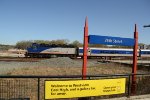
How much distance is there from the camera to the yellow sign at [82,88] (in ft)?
29.2

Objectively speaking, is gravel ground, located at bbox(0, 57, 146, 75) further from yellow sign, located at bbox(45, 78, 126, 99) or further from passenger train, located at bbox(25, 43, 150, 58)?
→ passenger train, located at bbox(25, 43, 150, 58)

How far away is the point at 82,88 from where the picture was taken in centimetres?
944

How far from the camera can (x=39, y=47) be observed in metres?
64.8

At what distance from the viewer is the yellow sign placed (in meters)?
8.89

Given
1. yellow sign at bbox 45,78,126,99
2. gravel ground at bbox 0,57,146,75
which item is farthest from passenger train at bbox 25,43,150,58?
yellow sign at bbox 45,78,126,99

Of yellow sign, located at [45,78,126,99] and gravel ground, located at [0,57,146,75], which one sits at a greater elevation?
yellow sign, located at [45,78,126,99]

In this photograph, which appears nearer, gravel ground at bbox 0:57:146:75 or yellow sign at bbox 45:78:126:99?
yellow sign at bbox 45:78:126:99

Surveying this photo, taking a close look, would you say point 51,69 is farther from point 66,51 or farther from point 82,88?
point 66,51

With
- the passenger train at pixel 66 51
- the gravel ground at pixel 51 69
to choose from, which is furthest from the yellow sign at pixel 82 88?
the passenger train at pixel 66 51

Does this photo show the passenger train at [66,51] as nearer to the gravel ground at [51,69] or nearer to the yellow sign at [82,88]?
the gravel ground at [51,69]

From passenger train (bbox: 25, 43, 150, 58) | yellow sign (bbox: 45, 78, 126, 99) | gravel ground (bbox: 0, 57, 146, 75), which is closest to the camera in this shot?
yellow sign (bbox: 45, 78, 126, 99)

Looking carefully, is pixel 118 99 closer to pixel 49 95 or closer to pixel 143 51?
pixel 49 95

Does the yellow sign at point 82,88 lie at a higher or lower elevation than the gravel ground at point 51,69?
higher

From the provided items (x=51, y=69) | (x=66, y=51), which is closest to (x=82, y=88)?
(x=51, y=69)
